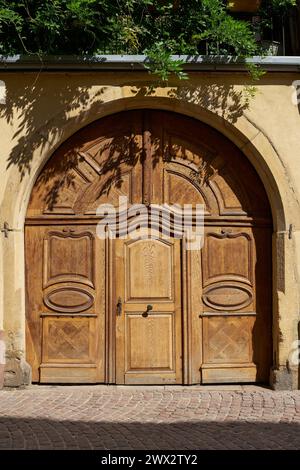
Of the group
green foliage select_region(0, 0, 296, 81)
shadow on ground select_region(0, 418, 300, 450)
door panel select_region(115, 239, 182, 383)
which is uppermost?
green foliage select_region(0, 0, 296, 81)

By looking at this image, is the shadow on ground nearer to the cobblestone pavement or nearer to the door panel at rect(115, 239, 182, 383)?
the cobblestone pavement

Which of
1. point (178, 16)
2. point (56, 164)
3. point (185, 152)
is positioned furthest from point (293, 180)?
point (56, 164)

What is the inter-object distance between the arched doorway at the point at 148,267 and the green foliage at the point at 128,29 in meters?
0.80

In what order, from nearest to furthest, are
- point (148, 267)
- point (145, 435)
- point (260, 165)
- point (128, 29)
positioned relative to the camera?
1. point (145, 435)
2. point (128, 29)
3. point (260, 165)
4. point (148, 267)

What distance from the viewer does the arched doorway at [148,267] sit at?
6.81 meters

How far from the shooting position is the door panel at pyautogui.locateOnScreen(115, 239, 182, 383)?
6805 millimetres

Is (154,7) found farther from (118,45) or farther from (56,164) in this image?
(56,164)

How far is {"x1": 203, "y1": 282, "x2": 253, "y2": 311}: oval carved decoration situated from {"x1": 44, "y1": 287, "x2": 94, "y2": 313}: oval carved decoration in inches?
54.9

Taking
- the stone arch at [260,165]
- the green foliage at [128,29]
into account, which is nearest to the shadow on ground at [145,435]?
the stone arch at [260,165]

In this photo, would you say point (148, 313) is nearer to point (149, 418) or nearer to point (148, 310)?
point (148, 310)

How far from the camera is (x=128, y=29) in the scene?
6648 mm

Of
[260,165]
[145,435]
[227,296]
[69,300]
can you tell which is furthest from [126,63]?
[145,435]

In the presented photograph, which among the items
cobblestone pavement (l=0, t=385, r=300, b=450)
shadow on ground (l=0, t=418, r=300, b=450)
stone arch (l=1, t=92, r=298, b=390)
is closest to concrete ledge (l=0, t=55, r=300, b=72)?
stone arch (l=1, t=92, r=298, b=390)

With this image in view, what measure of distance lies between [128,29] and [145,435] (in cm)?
441
